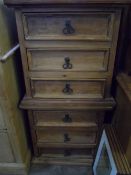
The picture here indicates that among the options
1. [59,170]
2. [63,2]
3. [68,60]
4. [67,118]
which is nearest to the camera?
[63,2]

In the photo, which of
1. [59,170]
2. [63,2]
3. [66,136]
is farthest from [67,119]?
[63,2]

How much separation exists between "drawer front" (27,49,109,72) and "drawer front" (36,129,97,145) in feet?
1.59

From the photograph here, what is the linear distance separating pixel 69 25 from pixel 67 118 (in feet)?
1.95

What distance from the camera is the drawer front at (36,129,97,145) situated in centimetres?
125

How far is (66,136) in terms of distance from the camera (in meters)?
1.27

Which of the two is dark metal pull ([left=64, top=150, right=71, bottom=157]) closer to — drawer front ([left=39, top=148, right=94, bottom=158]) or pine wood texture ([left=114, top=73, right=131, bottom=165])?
drawer front ([left=39, top=148, right=94, bottom=158])

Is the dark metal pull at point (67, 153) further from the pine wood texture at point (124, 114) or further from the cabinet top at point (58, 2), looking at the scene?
the cabinet top at point (58, 2)

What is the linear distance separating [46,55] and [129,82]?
1.56 ft

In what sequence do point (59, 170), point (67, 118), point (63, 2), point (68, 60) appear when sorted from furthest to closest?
1. point (59, 170)
2. point (67, 118)
3. point (68, 60)
4. point (63, 2)

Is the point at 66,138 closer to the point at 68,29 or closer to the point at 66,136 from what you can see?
the point at 66,136

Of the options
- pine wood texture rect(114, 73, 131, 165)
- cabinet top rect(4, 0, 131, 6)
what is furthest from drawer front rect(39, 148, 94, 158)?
cabinet top rect(4, 0, 131, 6)

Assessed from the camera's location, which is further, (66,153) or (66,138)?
(66,153)

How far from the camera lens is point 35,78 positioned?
1014mm

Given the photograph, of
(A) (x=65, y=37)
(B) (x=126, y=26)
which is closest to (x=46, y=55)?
(A) (x=65, y=37)
